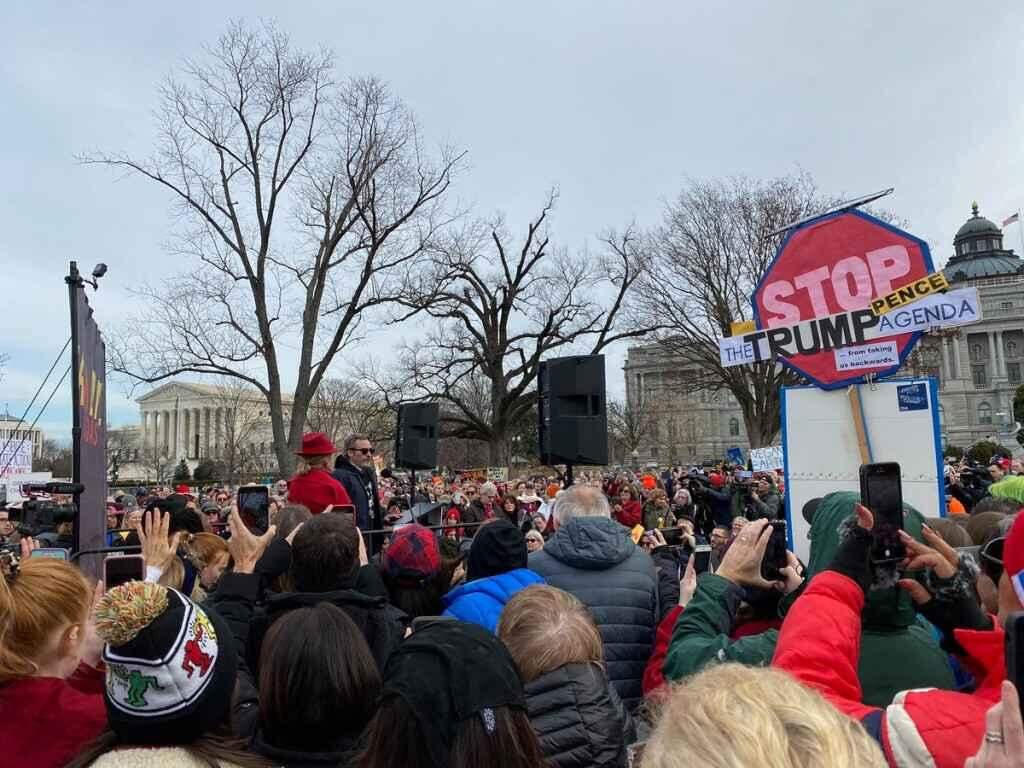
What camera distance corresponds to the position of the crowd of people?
1419 millimetres

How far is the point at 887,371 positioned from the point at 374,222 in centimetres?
1588

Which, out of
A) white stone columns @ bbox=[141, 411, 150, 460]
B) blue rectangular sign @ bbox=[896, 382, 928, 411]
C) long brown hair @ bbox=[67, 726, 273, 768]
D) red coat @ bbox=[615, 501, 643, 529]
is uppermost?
white stone columns @ bbox=[141, 411, 150, 460]

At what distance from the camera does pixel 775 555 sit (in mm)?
2633

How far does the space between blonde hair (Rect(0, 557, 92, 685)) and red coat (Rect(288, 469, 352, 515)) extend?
4027 mm

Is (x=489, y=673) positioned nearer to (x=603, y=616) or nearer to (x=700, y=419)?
(x=603, y=616)

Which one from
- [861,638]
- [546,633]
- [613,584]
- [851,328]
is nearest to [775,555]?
[861,638]

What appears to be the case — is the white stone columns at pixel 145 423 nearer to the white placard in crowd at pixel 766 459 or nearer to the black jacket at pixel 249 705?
the white placard in crowd at pixel 766 459

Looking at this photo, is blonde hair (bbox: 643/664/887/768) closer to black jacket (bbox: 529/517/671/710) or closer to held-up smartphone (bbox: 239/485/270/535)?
black jacket (bbox: 529/517/671/710)

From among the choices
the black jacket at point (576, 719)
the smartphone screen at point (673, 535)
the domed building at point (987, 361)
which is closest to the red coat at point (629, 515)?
the smartphone screen at point (673, 535)

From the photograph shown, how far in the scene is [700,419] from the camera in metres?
83.6

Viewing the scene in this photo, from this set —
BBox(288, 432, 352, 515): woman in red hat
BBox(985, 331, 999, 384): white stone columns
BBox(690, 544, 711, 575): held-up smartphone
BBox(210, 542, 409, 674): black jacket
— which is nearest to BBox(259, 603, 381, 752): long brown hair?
BBox(210, 542, 409, 674): black jacket

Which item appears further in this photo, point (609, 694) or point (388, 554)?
point (388, 554)

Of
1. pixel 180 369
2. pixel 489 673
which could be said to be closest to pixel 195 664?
pixel 489 673

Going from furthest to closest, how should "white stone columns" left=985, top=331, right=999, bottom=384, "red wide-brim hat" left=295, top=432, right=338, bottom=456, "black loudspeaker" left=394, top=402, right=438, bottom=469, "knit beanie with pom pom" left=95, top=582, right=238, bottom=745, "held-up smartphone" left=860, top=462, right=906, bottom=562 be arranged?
1. "white stone columns" left=985, top=331, right=999, bottom=384
2. "black loudspeaker" left=394, top=402, right=438, bottom=469
3. "red wide-brim hat" left=295, top=432, right=338, bottom=456
4. "held-up smartphone" left=860, top=462, right=906, bottom=562
5. "knit beanie with pom pom" left=95, top=582, right=238, bottom=745
